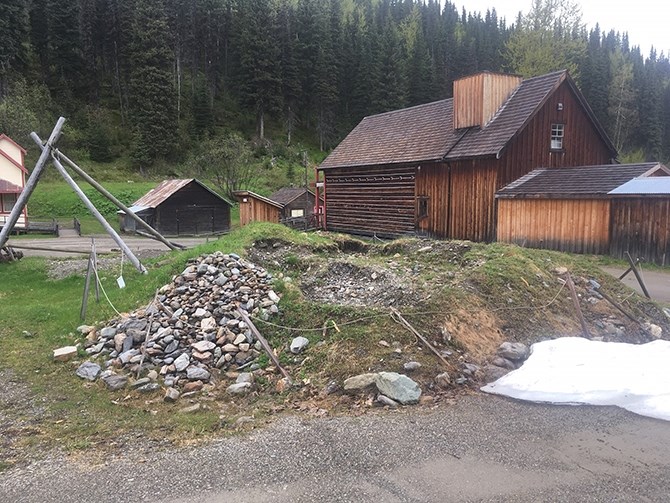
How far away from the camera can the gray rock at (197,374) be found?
7.65 m

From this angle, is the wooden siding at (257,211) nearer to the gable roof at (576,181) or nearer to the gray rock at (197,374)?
the gable roof at (576,181)

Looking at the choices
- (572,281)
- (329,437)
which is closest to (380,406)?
(329,437)

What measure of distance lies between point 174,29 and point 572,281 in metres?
76.1

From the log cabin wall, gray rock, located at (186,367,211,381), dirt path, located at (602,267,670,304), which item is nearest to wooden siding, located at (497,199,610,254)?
the log cabin wall

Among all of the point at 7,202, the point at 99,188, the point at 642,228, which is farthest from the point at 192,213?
the point at 642,228

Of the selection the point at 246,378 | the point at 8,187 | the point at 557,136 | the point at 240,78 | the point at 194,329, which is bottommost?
the point at 246,378

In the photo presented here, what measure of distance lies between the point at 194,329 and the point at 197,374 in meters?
1.26

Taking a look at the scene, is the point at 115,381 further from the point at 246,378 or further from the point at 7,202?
the point at 7,202

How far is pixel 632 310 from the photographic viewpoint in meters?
10.8

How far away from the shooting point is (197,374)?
7.67 meters

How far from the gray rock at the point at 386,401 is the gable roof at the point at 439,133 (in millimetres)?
17412

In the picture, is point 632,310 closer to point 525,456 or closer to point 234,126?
point 525,456

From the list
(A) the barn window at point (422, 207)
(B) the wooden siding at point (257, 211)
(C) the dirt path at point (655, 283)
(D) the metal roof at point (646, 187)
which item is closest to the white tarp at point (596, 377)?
(C) the dirt path at point (655, 283)

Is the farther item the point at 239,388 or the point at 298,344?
the point at 298,344
